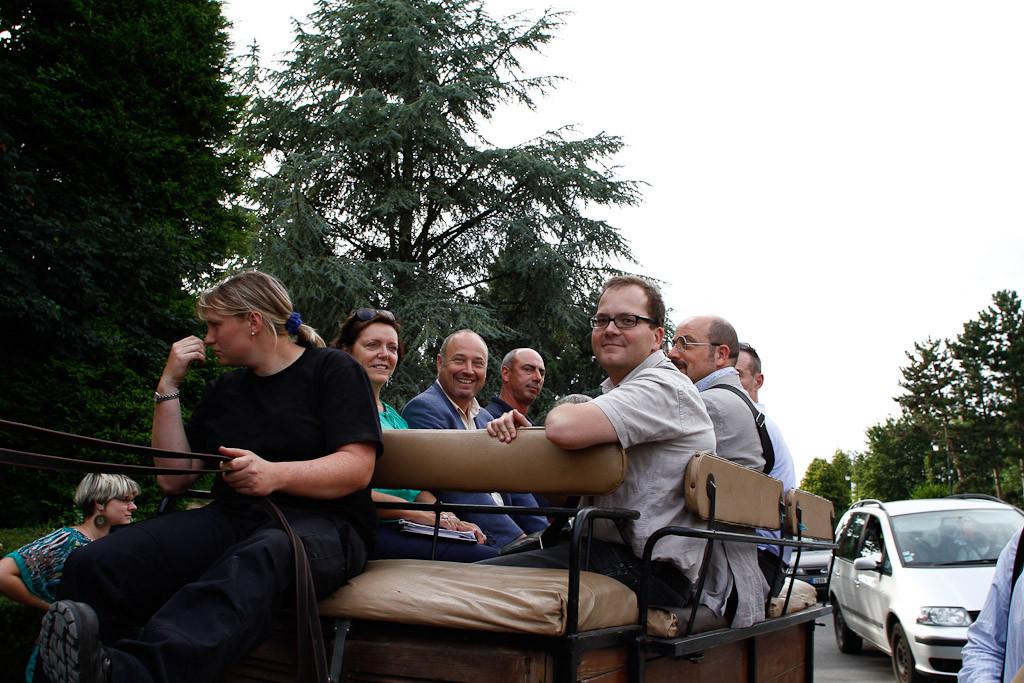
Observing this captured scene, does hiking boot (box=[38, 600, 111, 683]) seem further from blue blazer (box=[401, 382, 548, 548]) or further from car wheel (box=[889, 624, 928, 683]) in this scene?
car wheel (box=[889, 624, 928, 683])

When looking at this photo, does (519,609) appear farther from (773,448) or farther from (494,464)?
(773,448)

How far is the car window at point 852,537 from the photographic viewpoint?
393 inches

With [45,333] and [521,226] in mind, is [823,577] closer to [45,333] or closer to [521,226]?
[521,226]

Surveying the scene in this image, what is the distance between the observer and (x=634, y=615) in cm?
274

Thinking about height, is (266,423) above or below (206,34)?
below

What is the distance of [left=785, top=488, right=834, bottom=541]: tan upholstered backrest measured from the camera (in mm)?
4090

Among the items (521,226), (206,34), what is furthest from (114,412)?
(521,226)

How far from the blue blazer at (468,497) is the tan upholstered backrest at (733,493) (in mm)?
1226

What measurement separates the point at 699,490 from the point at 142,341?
754 cm

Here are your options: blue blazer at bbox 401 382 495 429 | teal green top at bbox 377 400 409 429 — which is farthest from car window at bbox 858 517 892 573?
teal green top at bbox 377 400 409 429

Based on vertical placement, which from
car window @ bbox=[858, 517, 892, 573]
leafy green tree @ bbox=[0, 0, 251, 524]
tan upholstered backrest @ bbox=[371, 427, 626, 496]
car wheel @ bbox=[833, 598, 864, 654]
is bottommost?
car wheel @ bbox=[833, 598, 864, 654]

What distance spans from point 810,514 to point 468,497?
180cm

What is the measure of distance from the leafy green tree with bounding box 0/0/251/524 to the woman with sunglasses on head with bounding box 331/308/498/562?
15.5ft

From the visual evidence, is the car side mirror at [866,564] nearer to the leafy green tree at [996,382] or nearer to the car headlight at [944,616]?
the car headlight at [944,616]
